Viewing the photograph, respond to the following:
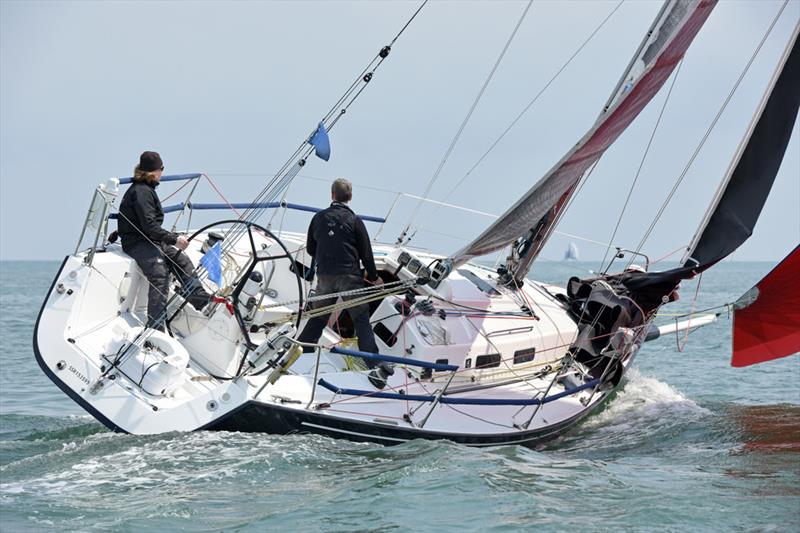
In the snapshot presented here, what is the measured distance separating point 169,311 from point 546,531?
4.16 metres

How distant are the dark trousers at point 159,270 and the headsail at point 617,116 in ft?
7.79

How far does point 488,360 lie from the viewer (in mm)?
9078

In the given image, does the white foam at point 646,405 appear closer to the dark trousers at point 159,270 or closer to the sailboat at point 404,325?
the sailboat at point 404,325

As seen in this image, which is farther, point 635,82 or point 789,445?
point 789,445

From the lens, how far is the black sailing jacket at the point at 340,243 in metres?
8.27

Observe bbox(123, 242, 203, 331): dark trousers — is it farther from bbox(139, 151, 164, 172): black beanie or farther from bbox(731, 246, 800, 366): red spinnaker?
bbox(731, 246, 800, 366): red spinnaker

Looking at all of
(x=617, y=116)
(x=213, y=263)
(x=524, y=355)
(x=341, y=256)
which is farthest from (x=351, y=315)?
(x=617, y=116)

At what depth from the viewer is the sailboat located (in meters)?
7.59

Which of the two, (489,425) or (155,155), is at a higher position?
(155,155)

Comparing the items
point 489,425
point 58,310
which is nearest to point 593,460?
point 489,425

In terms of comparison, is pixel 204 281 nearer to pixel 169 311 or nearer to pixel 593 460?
pixel 169 311

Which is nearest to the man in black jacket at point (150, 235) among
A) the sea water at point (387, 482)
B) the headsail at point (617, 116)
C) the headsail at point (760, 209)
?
the sea water at point (387, 482)

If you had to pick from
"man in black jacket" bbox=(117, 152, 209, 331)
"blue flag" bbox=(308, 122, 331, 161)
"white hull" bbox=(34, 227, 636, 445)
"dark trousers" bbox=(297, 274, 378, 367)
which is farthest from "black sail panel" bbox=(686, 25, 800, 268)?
"man in black jacket" bbox=(117, 152, 209, 331)

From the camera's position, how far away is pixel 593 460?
8172 mm
